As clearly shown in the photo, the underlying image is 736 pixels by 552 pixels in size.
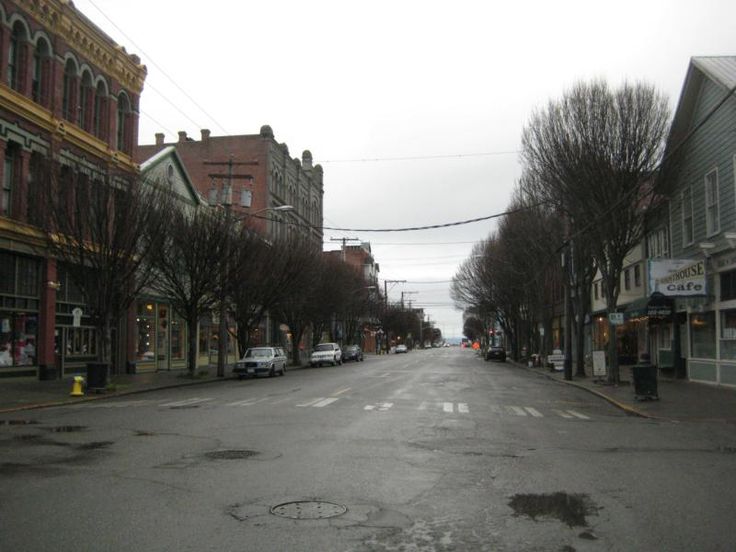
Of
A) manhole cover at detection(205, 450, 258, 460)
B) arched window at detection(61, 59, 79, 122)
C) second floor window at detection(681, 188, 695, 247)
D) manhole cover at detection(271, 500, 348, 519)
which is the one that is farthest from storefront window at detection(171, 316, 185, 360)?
manhole cover at detection(271, 500, 348, 519)

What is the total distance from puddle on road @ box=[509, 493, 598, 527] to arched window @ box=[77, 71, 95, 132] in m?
27.2

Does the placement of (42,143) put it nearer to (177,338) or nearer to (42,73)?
(42,73)

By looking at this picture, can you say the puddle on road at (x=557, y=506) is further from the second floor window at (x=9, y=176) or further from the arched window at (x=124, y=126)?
the arched window at (x=124, y=126)

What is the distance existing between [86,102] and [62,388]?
13.0 metres

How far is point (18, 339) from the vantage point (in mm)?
24859

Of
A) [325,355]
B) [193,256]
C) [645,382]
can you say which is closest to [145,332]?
[193,256]

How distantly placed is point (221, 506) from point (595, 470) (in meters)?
5.04

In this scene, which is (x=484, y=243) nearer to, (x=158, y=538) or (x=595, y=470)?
(x=595, y=470)

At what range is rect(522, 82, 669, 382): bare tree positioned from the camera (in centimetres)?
2295

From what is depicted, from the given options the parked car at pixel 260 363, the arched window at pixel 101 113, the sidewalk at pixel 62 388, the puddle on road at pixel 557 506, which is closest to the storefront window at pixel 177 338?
the parked car at pixel 260 363

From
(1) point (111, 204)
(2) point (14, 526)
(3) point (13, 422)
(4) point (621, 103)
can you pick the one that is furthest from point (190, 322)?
(2) point (14, 526)

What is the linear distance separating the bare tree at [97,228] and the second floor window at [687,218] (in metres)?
19.5

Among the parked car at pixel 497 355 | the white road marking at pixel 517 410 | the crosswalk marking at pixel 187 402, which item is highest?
the white road marking at pixel 517 410

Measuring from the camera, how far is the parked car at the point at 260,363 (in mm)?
32562
